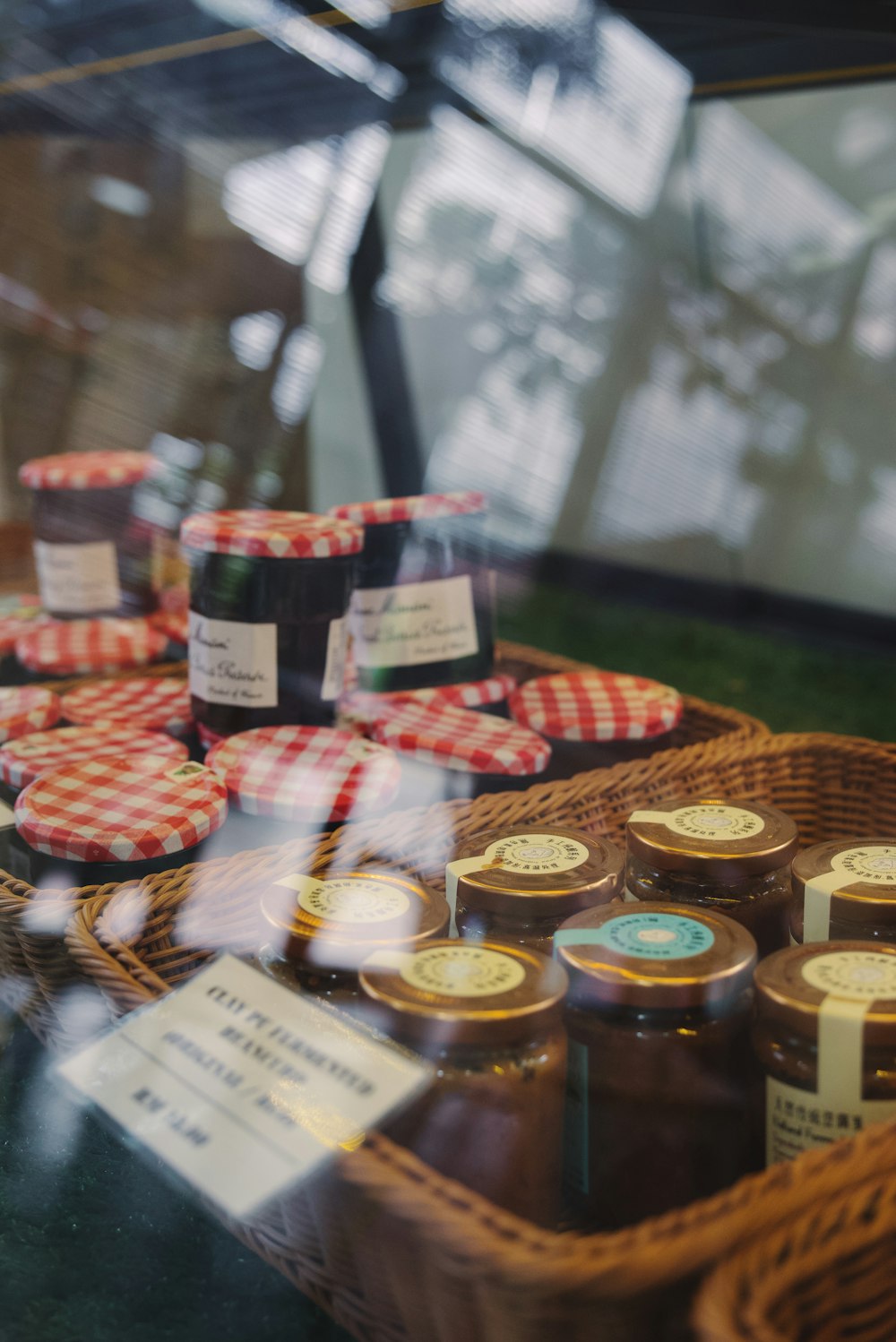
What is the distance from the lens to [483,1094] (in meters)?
0.52

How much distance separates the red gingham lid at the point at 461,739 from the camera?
96 centimetres

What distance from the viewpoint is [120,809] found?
2.66ft

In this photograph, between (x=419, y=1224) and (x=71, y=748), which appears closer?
(x=419, y=1224)

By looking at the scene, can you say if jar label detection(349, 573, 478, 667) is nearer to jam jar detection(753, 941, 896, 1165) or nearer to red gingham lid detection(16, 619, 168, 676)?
red gingham lid detection(16, 619, 168, 676)

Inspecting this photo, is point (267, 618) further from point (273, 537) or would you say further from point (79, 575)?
point (79, 575)

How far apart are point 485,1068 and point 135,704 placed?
69 cm

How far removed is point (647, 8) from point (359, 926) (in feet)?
2.68

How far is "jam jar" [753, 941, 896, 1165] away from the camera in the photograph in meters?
0.52

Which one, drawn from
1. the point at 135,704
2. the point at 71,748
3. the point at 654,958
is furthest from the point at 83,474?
the point at 654,958

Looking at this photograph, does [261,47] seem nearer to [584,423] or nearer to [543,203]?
[543,203]

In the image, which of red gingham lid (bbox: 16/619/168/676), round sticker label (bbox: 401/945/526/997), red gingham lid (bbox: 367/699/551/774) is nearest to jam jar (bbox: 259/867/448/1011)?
round sticker label (bbox: 401/945/526/997)

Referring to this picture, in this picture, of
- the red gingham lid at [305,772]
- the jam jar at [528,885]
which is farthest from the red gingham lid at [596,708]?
the jam jar at [528,885]

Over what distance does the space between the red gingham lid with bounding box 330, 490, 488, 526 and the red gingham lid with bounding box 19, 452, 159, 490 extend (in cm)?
36

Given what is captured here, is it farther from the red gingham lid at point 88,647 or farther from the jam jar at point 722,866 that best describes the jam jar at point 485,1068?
the red gingham lid at point 88,647
